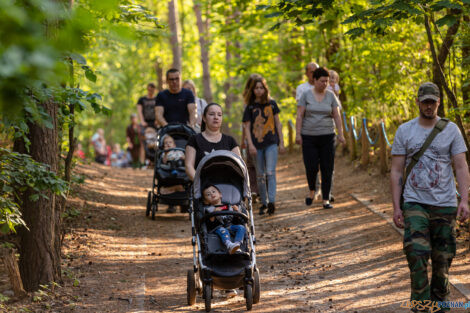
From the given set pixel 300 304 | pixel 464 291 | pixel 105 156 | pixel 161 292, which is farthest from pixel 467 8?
pixel 105 156

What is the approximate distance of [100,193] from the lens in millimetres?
14234

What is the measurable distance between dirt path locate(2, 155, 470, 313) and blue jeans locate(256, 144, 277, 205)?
434mm

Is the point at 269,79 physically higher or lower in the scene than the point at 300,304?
higher

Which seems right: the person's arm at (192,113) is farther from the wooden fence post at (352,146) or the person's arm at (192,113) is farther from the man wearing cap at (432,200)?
the man wearing cap at (432,200)

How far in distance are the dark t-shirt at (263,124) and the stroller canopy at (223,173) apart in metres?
4.04

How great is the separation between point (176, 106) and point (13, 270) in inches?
222

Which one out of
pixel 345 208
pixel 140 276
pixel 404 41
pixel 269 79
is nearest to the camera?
pixel 140 276

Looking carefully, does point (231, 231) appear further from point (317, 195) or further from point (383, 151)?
point (383, 151)

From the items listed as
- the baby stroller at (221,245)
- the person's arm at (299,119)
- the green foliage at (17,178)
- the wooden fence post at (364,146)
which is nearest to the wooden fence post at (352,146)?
the wooden fence post at (364,146)

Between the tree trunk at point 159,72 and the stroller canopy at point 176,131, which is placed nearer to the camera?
the stroller canopy at point 176,131

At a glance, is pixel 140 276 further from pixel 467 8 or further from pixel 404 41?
pixel 404 41

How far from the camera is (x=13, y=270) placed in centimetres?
637

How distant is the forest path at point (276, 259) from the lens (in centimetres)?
670

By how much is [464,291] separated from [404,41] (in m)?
8.19
